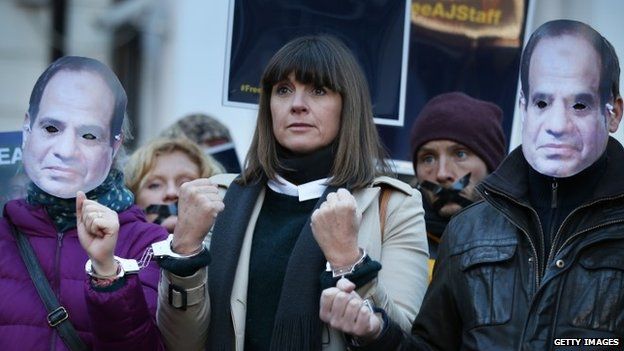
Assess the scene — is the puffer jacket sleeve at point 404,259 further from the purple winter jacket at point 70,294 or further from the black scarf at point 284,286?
the purple winter jacket at point 70,294

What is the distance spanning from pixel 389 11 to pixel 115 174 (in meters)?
1.65

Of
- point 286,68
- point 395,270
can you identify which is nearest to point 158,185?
point 286,68

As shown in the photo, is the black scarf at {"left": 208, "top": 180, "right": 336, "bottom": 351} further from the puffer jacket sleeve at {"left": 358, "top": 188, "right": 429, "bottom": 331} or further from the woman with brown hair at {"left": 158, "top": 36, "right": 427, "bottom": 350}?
the puffer jacket sleeve at {"left": 358, "top": 188, "right": 429, "bottom": 331}

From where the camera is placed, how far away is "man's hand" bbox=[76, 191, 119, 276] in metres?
3.60

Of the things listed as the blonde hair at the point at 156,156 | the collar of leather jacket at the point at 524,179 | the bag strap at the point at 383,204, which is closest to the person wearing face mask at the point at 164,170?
the blonde hair at the point at 156,156

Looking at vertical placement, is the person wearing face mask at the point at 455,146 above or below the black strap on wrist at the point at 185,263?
above

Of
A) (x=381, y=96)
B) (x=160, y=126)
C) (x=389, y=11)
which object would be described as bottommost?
(x=160, y=126)

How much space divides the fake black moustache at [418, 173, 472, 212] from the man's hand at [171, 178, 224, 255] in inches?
53.0

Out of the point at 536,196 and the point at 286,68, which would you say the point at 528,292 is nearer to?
the point at 536,196

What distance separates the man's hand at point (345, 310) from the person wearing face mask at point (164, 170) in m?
1.85

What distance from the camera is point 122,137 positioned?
4066mm

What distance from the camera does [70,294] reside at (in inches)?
148

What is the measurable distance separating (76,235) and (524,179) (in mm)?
1364

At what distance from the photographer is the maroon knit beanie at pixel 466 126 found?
5.08m
